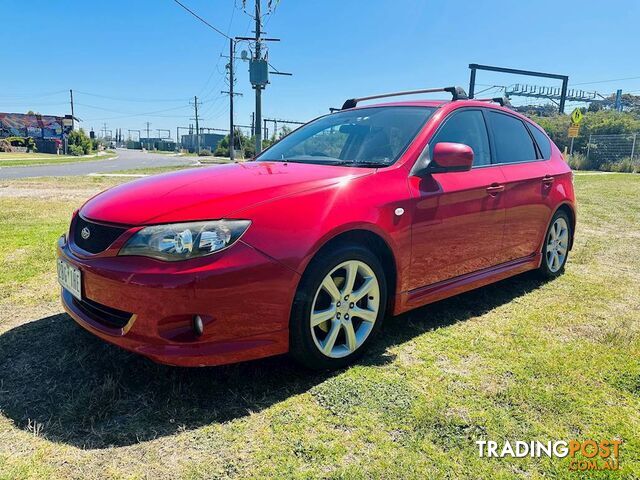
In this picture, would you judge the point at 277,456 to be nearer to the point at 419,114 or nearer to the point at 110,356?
the point at 110,356

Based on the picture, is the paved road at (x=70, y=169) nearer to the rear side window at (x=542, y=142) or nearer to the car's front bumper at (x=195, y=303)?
the car's front bumper at (x=195, y=303)

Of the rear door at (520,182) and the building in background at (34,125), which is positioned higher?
the building in background at (34,125)

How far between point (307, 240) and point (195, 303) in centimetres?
64

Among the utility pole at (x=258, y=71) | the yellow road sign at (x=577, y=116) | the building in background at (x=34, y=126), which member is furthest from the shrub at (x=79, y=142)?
the yellow road sign at (x=577, y=116)

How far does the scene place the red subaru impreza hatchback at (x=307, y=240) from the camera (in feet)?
7.38

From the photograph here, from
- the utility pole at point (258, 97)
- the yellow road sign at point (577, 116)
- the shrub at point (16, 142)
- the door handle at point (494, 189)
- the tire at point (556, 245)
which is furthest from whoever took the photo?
the shrub at point (16, 142)

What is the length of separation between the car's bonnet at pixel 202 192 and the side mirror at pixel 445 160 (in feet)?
1.36

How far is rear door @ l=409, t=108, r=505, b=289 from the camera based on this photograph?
122 inches

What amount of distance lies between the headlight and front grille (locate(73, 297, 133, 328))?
32cm

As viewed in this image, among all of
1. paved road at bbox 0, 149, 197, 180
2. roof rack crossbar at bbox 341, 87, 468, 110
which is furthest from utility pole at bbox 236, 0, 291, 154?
roof rack crossbar at bbox 341, 87, 468, 110

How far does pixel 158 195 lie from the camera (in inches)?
102

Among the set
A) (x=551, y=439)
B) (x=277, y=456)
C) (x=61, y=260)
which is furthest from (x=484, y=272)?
(x=61, y=260)

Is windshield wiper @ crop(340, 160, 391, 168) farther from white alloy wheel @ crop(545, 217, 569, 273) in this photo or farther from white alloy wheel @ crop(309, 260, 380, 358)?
white alloy wheel @ crop(545, 217, 569, 273)

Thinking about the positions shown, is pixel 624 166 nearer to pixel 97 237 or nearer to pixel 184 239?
pixel 184 239
